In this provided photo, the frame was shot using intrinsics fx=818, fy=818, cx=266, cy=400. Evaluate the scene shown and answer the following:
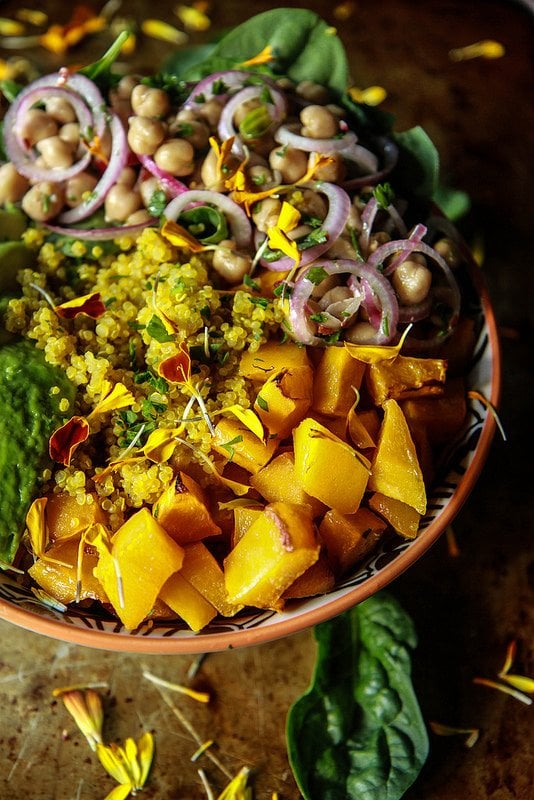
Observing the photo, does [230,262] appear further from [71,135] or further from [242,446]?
[71,135]

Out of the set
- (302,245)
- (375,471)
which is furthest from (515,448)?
(302,245)

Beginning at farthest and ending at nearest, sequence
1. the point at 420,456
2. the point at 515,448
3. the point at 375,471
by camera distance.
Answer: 1. the point at 515,448
2. the point at 420,456
3. the point at 375,471

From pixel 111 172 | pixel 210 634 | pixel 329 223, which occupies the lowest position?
pixel 210 634

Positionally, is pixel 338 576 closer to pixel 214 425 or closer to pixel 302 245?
pixel 214 425

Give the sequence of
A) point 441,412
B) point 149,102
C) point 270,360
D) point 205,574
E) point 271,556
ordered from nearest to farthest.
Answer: point 271,556 < point 205,574 < point 270,360 < point 441,412 < point 149,102

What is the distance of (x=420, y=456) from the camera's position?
205cm

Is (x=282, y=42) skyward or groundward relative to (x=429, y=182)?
skyward

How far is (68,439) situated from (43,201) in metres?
0.72

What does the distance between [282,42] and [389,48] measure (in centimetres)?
70

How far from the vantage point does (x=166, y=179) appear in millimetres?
2189

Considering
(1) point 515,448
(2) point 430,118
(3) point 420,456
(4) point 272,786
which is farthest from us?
(2) point 430,118

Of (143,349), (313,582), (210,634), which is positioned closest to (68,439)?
(143,349)

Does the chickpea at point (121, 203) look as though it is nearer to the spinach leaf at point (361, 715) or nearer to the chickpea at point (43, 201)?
the chickpea at point (43, 201)

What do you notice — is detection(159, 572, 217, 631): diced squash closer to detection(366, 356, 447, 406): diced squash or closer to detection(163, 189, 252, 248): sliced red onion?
detection(366, 356, 447, 406): diced squash
